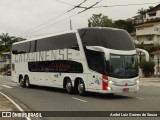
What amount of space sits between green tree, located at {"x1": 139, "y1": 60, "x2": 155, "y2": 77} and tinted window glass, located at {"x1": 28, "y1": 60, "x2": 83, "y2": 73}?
2890 centimetres

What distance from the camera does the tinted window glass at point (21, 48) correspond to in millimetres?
30072

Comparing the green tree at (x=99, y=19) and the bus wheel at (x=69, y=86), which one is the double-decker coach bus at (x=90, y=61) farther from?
the green tree at (x=99, y=19)

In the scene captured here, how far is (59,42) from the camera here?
24203mm

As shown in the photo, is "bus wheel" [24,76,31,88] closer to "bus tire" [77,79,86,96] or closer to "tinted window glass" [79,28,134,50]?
"bus tire" [77,79,86,96]

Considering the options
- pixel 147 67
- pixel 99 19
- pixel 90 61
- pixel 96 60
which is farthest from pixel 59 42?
pixel 99 19

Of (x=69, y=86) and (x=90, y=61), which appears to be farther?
(x=69, y=86)

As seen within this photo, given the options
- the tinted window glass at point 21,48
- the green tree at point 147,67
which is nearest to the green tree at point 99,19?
the green tree at point 147,67

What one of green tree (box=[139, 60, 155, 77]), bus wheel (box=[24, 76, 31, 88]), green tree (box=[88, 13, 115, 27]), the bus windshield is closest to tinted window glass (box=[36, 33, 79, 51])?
the bus windshield

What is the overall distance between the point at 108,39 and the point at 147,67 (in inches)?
1475

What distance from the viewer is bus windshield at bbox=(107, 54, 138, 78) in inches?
763

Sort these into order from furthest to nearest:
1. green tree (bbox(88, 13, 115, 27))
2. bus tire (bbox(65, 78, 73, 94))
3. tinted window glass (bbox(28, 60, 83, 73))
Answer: green tree (bbox(88, 13, 115, 27)) < bus tire (bbox(65, 78, 73, 94)) < tinted window glass (bbox(28, 60, 83, 73))

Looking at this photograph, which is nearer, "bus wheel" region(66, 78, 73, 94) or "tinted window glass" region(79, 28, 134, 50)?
"tinted window glass" region(79, 28, 134, 50)

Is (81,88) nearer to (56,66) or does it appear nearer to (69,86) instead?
(69,86)

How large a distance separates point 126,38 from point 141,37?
241 feet
